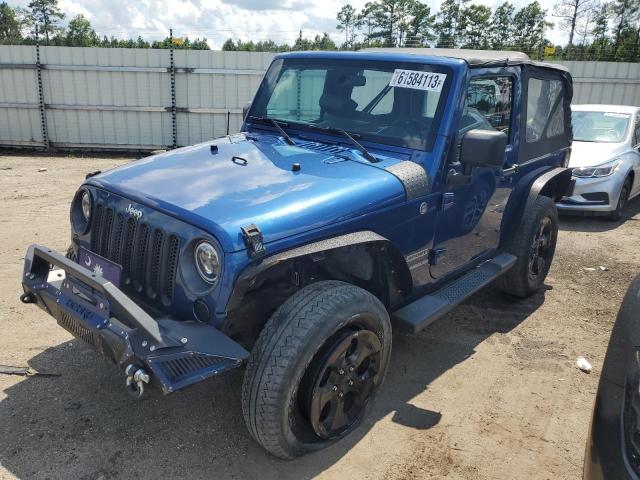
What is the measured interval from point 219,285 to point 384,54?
227 centimetres

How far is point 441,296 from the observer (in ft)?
12.6

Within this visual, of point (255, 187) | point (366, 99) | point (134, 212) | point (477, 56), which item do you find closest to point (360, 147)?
point (366, 99)

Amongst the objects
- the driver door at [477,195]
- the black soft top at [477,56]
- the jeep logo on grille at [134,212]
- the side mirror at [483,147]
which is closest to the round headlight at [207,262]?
the jeep logo on grille at [134,212]

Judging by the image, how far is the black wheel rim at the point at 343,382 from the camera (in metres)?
2.84

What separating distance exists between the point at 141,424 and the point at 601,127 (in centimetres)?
833

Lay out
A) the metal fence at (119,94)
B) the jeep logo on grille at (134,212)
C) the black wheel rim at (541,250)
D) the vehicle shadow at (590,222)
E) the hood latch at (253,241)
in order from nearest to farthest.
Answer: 1. the hood latch at (253,241)
2. the jeep logo on grille at (134,212)
3. the black wheel rim at (541,250)
4. the vehicle shadow at (590,222)
5. the metal fence at (119,94)

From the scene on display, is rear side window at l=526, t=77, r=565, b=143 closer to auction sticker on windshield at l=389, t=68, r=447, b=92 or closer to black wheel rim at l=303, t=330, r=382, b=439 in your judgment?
auction sticker on windshield at l=389, t=68, r=447, b=92

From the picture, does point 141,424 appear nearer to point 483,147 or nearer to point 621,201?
point 483,147

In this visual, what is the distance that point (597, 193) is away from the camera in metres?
7.84

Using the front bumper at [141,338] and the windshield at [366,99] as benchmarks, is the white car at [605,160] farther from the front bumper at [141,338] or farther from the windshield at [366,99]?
the front bumper at [141,338]

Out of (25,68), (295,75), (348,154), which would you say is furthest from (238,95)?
(348,154)

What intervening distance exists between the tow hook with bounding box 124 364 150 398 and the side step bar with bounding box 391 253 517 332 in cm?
163

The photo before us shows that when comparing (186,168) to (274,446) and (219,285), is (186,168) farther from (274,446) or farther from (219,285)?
(274,446)

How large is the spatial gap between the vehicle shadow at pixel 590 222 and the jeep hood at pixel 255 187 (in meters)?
5.47
